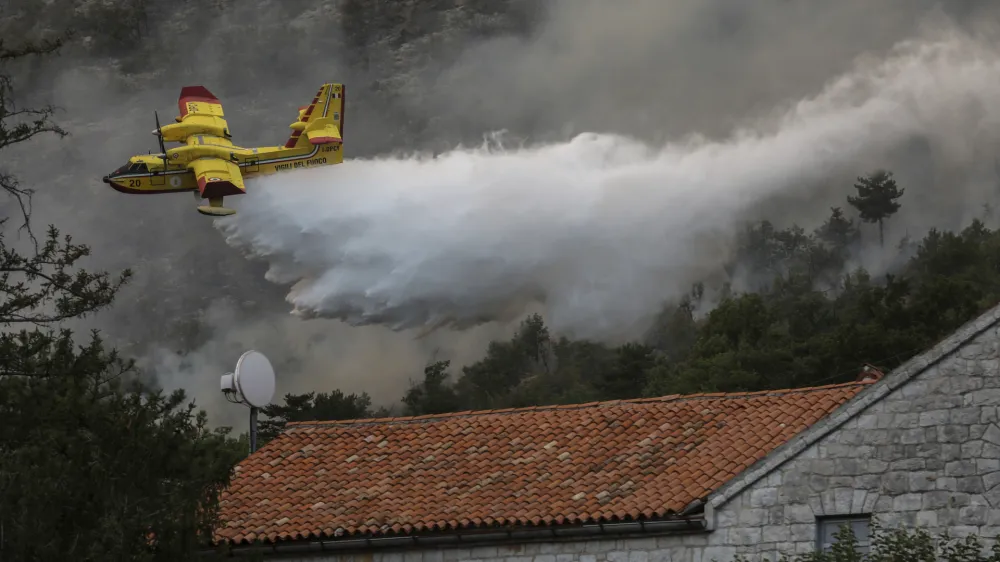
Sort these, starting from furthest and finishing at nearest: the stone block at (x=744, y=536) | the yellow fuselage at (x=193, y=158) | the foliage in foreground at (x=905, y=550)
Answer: the yellow fuselage at (x=193, y=158), the stone block at (x=744, y=536), the foliage in foreground at (x=905, y=550)

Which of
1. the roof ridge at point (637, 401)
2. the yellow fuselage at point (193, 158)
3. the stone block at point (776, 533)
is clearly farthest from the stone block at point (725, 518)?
the yellow fuselage at point (193, 158)

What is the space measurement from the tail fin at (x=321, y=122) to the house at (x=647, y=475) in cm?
5539

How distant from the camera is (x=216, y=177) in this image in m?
78.6

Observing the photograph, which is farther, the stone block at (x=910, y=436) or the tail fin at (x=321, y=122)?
the tail fin at (x=321, y=122)

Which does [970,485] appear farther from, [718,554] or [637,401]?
[637,401]

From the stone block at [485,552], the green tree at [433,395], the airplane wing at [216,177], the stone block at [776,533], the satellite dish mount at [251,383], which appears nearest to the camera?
the stone block at [776,533]

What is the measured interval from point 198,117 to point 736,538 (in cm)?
6493

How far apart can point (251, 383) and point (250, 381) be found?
0.17 feet

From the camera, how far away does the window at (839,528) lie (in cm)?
2220

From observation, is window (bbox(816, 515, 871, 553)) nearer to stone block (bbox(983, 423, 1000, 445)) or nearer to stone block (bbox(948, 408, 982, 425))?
stone block (bbox(948, 408, 982, 425))

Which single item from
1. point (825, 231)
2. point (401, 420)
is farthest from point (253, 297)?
point (401, 420)

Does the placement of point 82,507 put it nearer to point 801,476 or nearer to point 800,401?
point 801,476

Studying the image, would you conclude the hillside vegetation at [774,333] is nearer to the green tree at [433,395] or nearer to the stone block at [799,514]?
the green tree at [433,395]

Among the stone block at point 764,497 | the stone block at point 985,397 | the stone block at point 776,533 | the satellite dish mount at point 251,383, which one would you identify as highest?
the satellite dish mount at point 251,383
